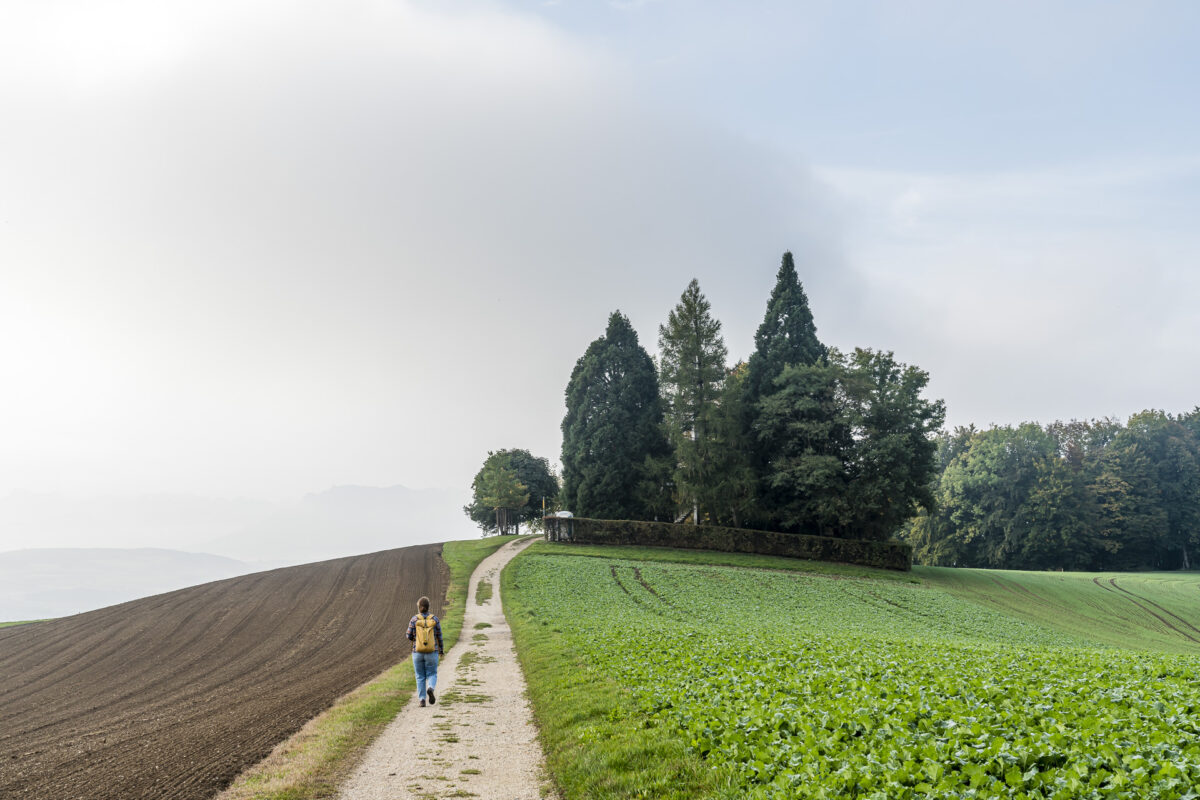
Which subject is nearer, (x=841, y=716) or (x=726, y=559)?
(x=841, y=716)

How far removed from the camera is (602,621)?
1067 inches

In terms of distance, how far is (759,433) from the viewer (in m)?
60.1

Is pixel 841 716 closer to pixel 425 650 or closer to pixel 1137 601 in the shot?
pixel 425 650

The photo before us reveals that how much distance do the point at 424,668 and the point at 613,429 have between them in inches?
1992

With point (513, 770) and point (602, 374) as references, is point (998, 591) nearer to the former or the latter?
point (602, 374)

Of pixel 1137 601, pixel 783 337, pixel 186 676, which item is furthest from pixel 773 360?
pixel 186 676

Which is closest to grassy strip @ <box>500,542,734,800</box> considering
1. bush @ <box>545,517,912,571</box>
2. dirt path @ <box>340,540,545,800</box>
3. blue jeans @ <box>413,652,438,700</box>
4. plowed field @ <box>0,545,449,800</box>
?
dirt path @ <box>340,540,545,800</box>

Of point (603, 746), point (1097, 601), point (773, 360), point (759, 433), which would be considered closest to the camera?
point (603, 746)

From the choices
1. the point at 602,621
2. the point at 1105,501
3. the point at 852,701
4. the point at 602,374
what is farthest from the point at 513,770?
the point at 1105,501

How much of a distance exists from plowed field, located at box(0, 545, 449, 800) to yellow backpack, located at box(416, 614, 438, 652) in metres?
2.52

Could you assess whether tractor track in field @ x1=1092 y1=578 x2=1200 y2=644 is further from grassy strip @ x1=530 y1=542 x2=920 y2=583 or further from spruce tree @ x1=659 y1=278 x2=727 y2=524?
spruce tree @ x1=659 y1=278 x2=727 y2=524

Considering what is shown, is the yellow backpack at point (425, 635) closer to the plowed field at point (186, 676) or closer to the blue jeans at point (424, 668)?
the blue jeans at point (424, 668)

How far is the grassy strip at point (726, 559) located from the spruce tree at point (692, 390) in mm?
6274

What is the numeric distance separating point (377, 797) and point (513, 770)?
1969 millimetres
